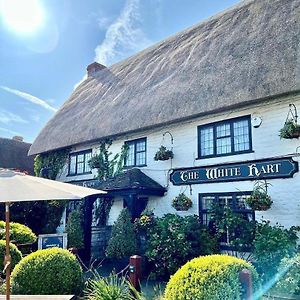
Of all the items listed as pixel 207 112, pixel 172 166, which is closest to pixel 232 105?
pixel 207 112

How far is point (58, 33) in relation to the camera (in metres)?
11.0

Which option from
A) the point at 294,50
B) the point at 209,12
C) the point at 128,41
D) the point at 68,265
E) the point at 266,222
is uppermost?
the point at 209,12

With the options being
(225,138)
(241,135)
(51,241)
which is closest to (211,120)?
(225,138)

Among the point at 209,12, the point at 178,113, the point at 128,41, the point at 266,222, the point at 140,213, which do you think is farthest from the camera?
the point at 209,12

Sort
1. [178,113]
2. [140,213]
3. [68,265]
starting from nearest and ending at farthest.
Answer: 1. [68,265]
2. [178,113]
3. [140,213]

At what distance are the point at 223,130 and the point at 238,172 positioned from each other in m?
1.68

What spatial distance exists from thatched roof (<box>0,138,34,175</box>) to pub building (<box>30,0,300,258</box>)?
10947 millimetres

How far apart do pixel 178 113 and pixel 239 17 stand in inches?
211

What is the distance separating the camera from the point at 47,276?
284 inches

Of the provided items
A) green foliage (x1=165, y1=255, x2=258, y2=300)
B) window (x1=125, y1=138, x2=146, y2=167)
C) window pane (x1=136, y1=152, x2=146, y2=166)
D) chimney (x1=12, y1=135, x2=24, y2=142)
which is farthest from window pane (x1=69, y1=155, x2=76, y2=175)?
chimney (x1=12, y1=135, x2=24, y2=142)

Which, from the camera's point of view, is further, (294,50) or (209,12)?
(209,12)

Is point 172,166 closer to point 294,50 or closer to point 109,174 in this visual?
point 109,174

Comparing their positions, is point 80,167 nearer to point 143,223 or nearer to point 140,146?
point 140,146

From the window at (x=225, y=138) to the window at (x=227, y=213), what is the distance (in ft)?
4.95
